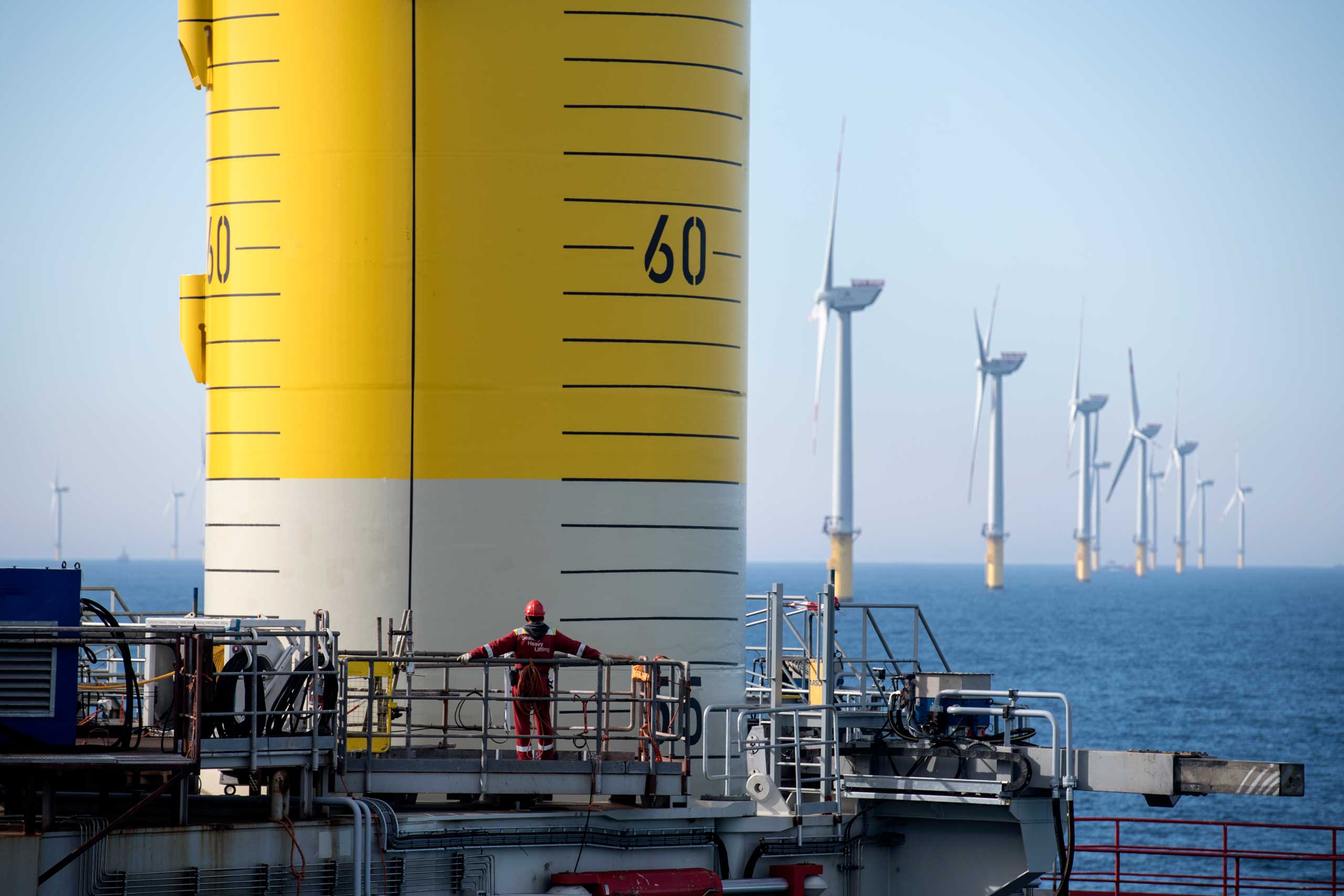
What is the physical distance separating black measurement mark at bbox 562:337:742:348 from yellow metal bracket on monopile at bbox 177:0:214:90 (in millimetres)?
3538

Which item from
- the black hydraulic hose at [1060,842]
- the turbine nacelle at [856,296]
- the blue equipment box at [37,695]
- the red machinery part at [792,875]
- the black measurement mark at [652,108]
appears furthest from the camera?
the turbine nacelle at [856,296]

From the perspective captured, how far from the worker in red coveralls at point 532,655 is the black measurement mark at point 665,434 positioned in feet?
7.62

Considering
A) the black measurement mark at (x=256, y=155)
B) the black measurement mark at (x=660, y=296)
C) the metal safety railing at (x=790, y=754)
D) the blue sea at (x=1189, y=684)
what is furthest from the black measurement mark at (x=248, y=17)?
the blue sea at (x=1189, y=684)

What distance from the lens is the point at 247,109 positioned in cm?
1964

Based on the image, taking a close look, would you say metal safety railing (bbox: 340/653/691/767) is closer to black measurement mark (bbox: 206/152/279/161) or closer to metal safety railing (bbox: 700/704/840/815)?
metal safety railing (bbox: 700/704/840/815)

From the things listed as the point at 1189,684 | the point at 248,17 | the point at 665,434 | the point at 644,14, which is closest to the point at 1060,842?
the point at 665,434

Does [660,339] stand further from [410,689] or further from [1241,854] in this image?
[1241,854]

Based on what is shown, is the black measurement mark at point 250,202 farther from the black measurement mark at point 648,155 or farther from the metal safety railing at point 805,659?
the metal safety railing at point 805,659

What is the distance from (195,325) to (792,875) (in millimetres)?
9402

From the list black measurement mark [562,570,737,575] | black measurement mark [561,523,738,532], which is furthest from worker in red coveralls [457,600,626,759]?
black measurement mark [561,523,738,532]

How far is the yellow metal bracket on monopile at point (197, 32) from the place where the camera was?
20.1m

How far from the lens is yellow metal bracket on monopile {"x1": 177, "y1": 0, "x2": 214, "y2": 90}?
2011cm

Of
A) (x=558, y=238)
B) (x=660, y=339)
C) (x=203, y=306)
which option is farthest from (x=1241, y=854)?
(x=203, y=306)

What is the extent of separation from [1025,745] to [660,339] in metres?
6.05
